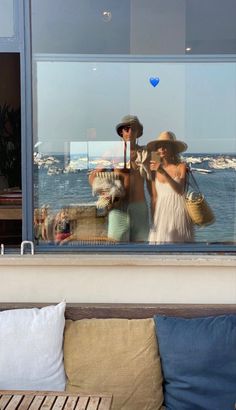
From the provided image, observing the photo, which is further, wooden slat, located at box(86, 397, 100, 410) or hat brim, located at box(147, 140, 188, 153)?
hat brim, located at box(147, 140, 188, 153)

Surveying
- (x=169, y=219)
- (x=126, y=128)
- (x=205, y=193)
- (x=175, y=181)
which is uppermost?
(x=126, y=128)

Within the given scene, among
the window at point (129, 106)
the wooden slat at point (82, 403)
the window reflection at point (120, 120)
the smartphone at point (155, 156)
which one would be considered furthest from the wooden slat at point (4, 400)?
the smartphone at point (155, 156)

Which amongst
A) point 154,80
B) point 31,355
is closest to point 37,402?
point 31,355

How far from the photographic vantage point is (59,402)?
1564 mm

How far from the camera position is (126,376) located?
189 centimetres

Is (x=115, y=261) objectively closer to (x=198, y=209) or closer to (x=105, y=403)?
(x=105, y=403)

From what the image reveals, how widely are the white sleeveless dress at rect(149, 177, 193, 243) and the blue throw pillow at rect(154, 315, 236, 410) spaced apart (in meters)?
0.82

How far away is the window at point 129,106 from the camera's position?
11.7 feet

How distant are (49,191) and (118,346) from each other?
4.67 feet

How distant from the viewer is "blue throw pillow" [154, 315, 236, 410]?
6.10 feet

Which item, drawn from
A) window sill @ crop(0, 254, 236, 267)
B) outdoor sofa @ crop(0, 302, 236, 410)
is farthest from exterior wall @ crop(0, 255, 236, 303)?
outdoor sofa @ crop(0, 302, 236, 410)

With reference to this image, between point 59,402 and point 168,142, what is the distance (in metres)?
3.39

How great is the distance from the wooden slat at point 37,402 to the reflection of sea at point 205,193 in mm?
1244

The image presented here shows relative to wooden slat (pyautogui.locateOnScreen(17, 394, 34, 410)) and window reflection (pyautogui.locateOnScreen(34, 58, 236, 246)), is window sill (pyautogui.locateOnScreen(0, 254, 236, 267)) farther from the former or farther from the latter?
window reflection (pyautogui.locateOnScreen(34, 58, 236, 246))
